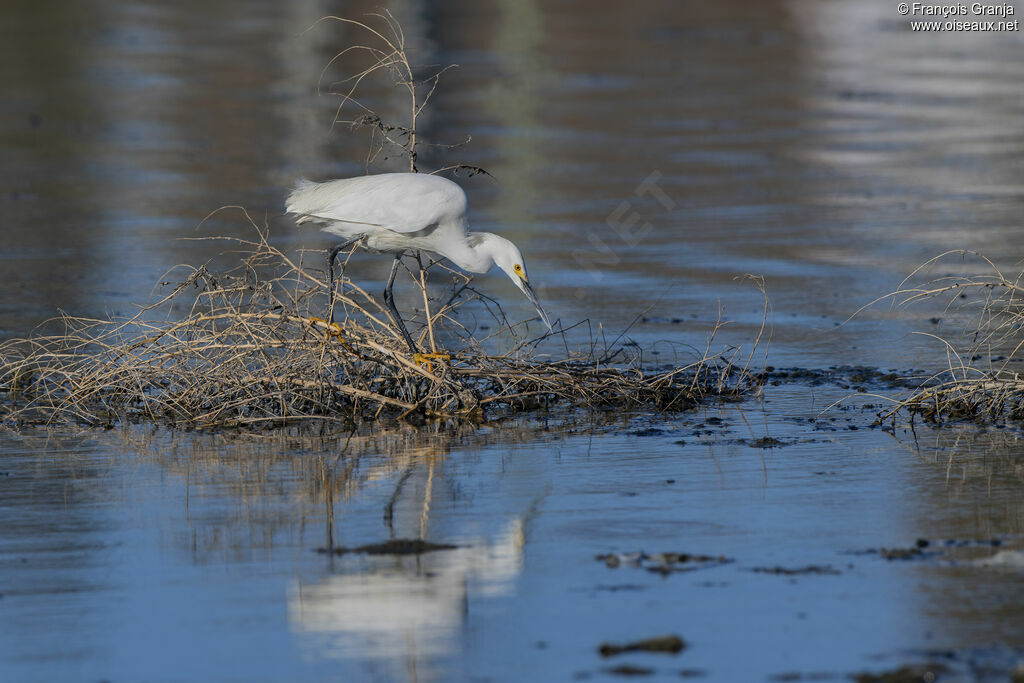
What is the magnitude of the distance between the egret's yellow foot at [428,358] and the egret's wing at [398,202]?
0.72m

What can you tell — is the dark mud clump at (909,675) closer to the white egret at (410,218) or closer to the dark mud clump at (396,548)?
the dark mud clump at (396,548)

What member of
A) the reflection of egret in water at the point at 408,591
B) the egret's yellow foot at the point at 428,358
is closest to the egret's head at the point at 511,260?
the egret's yellow foot at the point at 428,358

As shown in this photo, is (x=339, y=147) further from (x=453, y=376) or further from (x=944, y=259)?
(x=453, y=376)

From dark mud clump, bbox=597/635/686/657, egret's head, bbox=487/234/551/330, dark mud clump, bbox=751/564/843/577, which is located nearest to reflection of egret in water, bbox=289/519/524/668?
dark mud clump, bbox=597/635/686/657

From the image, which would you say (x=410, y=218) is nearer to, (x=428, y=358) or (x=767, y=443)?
(x=428, y=358)

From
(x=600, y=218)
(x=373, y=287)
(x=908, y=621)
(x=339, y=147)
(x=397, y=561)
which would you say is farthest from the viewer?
(x=339, y=147)

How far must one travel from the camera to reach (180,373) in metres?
7.79

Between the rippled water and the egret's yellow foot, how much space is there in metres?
0.42

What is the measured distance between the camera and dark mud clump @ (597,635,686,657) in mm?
4594

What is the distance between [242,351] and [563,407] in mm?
1709

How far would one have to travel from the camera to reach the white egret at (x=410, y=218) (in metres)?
8.06

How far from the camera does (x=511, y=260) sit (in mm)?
8117

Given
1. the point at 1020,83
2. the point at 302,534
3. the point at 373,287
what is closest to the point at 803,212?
the point at 373,287

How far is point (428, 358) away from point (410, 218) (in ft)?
2.52
